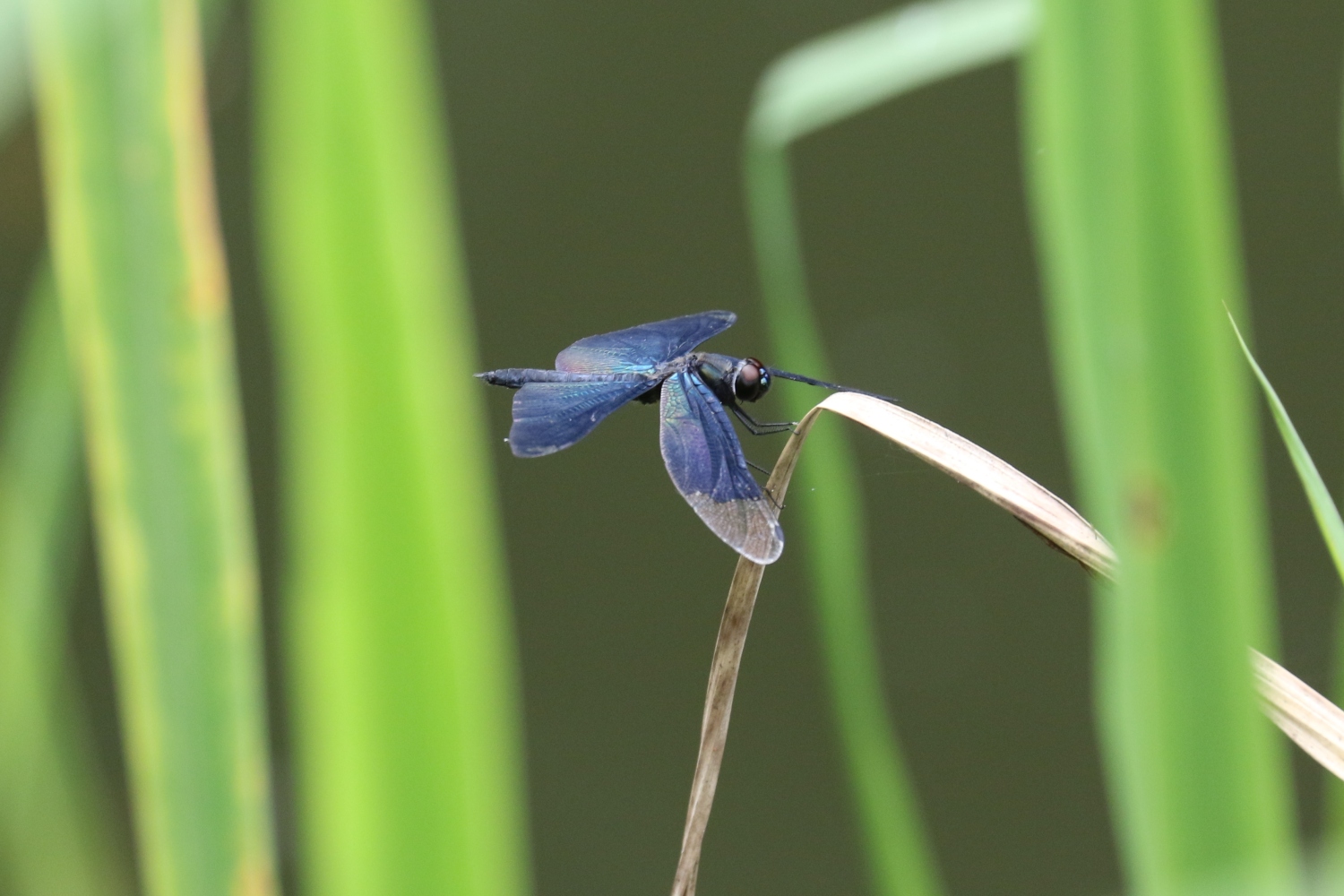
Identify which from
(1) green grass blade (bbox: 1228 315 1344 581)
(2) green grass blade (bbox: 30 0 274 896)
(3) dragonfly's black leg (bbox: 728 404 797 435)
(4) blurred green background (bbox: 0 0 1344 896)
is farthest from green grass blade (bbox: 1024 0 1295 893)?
(4) blurred green background (bbox: 0 0 1344 896)

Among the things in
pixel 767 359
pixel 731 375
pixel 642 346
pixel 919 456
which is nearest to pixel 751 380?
pixel 731 375

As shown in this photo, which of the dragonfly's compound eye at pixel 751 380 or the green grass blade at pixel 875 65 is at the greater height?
the green grass blade at pixel 875 65

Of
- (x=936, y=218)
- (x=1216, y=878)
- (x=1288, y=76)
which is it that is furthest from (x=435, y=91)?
(x=1216, y=878)

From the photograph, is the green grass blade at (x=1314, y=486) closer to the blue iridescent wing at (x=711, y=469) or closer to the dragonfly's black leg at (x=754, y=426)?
the blue iridescent wing at (x=711, y=469)

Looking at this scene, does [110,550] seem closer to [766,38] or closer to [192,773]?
[192,773]

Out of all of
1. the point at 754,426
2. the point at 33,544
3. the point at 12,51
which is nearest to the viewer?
the point at 12,51

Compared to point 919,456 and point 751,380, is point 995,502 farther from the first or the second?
point 751,380

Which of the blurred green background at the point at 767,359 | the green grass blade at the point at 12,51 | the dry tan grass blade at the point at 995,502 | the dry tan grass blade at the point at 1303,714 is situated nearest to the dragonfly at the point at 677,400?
the dry tan grass blade at the point at 995,502

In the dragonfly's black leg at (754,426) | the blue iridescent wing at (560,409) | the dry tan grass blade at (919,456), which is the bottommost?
the dry tan grass blade at (919,456)
